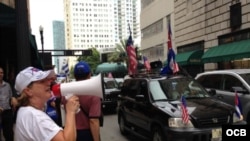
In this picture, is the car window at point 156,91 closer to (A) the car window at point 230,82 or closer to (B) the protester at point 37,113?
(A) the car window at point 230,82

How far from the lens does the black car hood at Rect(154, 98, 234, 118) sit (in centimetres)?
755

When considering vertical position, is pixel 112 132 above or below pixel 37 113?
below

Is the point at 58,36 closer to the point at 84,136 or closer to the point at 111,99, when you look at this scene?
the point at 111,99

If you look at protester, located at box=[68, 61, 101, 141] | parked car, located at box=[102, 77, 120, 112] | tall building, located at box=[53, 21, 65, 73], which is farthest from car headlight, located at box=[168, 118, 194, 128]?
tall building, located at box=[53, 21, 65, 73]

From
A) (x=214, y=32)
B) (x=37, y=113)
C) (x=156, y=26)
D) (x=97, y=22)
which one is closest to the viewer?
(x=37, y=113)

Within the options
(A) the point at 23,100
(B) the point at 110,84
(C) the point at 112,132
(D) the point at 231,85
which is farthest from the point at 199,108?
(B) the point at 110,84

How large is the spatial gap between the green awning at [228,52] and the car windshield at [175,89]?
35.6 feet

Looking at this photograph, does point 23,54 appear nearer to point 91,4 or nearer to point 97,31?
point 91,4

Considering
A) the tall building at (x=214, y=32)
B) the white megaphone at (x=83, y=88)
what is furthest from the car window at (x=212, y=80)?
the white megaphone at (x=83, y=88)

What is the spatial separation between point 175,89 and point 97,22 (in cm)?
11597

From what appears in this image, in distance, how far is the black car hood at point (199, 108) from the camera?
24.8ft

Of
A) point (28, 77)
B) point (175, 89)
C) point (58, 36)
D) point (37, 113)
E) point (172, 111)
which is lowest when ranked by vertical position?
point (172, 111)

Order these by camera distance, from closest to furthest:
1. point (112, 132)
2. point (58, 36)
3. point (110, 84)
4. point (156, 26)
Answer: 1. point (112, 132)
2. point (110, 84)
3. point (156, 26)
4. point (58, 36)

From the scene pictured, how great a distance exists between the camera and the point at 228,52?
21531 mm
